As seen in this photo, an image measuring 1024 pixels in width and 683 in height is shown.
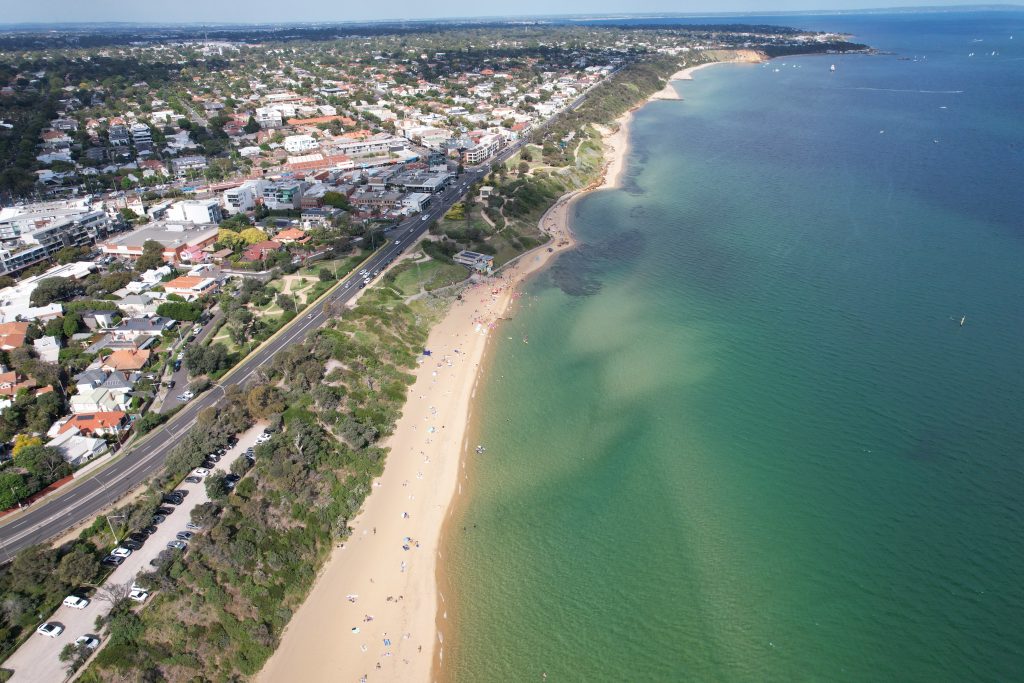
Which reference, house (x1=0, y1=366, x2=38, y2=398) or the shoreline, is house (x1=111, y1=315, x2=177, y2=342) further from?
the shoreline

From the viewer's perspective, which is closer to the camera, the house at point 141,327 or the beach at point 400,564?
the beach at point 400,564

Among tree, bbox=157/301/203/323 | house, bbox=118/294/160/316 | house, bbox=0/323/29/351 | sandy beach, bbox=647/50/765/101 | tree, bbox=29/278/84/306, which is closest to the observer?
house, bbox=0/323/29/351

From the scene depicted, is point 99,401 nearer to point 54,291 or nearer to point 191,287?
point 191,287

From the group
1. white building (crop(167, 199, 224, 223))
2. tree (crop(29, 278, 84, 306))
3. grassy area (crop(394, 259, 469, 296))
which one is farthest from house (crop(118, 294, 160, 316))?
white building (crop(167, 199, 224, 223))

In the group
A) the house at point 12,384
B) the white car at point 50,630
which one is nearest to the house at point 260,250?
the house at point 12,384

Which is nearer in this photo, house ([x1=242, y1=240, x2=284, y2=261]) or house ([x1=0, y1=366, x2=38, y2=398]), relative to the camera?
house ([x1=0, y1=366, x2=38, y2=398])

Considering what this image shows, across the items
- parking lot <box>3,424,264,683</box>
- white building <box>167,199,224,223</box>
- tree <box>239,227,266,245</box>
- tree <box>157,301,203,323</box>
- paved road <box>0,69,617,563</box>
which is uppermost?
white building <box>167,199,224,223</box>

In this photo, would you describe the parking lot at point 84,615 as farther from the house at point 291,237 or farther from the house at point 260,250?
the house at point 291,237
